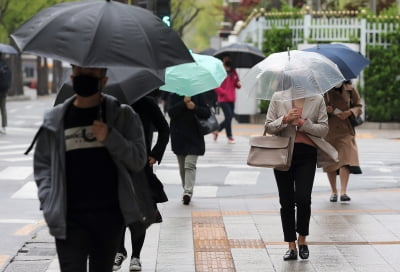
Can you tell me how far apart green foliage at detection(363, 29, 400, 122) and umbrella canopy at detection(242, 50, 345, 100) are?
17599mm

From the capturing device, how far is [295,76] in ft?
26.7

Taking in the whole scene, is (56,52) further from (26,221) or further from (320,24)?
(320,24)

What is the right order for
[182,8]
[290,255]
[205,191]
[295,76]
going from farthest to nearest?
[182,8], [205,191], [290,255], [295,76]

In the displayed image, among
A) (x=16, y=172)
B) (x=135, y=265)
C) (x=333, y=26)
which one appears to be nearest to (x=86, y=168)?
(x=135, y=265)

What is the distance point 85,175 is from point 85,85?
1.56 feet

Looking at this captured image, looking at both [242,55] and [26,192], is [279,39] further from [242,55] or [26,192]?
[26,192]

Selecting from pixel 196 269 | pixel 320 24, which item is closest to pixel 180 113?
pixel 196 269

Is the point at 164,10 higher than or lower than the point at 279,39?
higher

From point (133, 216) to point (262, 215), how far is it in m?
5.84

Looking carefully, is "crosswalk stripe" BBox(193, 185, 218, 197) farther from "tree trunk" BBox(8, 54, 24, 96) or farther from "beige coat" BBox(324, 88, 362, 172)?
"tree trunk" BBox(8, 54, 24, 96)

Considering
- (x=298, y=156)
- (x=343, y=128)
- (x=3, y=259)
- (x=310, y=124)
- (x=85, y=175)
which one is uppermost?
(x=85, y=175)

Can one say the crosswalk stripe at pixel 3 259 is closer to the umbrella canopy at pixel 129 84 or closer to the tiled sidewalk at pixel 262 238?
the tiled sidewalk at pixel 262 238

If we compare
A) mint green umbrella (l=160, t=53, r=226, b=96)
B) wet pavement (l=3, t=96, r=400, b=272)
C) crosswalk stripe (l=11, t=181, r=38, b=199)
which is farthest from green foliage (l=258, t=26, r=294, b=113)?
mint green umbrella (l=160, t=53, r=226, b=96)

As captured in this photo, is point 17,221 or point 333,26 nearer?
point 17,221
